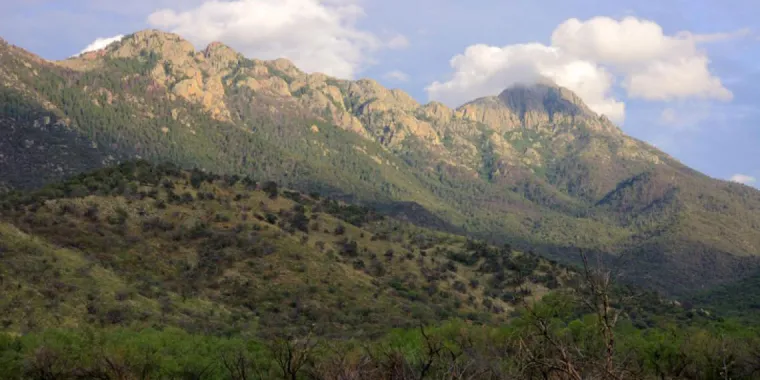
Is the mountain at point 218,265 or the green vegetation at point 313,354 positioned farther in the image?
the mountain at point 218,265

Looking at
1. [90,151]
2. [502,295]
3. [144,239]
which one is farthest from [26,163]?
[502,295]

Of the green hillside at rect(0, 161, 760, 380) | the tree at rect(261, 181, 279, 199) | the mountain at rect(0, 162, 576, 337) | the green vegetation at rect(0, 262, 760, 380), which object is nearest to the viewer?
the green vegetation at rect(0, 262, 760, 380)

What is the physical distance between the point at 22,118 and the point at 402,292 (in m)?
148

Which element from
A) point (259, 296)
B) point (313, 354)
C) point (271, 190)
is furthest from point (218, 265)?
point (313, 354)

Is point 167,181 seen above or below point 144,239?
above

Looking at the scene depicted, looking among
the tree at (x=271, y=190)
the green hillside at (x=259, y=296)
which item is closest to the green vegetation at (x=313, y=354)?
the green hillside at (x=259, y=296)

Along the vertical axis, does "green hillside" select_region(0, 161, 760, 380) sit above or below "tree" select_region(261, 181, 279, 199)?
below

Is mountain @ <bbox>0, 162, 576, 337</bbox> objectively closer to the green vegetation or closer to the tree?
the tree

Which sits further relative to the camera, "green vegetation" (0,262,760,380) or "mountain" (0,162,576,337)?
"mountain" (0,162,576,337)

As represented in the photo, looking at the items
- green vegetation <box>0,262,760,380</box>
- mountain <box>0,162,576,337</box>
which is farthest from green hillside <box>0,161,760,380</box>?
mountain <box>0,162,576,337</box>

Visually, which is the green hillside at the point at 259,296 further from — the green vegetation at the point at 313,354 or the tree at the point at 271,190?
the tree at the point at 271,190

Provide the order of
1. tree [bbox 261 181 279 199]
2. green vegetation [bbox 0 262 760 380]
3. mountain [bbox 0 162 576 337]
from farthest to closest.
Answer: tree [bbox 261 181 279 199], mountain [bbox 0 162 576 337], green vegetation [bbox 0 262 760 380]

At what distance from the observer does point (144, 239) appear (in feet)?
277

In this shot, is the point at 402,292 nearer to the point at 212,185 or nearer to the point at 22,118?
the point at 212,185
